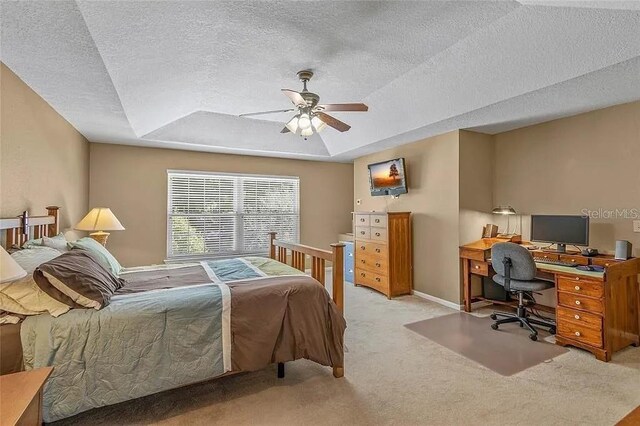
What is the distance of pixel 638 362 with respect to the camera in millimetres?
2691

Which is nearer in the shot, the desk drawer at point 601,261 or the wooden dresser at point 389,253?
the desk drawer at point 601,261

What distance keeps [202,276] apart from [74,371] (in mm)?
1095

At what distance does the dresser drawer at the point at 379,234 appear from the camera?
4.74 m

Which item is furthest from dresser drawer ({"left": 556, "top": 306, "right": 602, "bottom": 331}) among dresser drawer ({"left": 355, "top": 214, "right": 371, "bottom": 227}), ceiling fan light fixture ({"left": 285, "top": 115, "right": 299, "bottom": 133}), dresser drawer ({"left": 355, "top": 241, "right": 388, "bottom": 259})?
ceiling fan light fixture ({"left": 285, "top": 115, "right": 299, "bottom": 133})

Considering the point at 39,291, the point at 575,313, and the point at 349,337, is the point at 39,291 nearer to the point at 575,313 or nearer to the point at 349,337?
the point at 349,337

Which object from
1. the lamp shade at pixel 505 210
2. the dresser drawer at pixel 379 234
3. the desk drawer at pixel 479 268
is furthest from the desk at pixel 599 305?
the dresser drawer at pixel 379 234

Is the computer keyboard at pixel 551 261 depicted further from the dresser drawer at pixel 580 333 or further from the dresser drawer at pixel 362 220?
the dresser drawer at pixel 362 220

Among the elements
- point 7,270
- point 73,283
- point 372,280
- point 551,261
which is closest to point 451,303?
point 372,280

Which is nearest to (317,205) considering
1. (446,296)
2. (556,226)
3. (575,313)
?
(446,296)

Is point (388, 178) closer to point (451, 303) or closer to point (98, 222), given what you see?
point (451, 303)

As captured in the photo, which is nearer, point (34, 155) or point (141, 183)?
point (34, 155)

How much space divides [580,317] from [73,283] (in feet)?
13.3

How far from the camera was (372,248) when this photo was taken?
501cm

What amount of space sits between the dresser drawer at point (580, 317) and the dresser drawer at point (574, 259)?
1.82 ft
